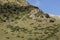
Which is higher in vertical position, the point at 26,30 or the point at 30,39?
the point at 26,30

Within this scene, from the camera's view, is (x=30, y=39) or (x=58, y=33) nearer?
(x=30, y=39)

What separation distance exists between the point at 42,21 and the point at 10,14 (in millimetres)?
5162

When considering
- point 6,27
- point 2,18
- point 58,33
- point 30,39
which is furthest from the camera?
point 2,18

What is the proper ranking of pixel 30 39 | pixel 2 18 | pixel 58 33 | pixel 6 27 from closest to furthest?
pixel 30 39 → pixel 58 33 → pixel 6 27 → pixel 2 18

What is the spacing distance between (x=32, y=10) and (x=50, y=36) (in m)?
8.65

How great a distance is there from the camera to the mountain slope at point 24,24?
1166 inches

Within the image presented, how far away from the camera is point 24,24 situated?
33.5 metres

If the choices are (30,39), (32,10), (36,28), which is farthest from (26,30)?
(32,10)

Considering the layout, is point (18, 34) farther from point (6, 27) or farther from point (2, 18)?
point (2, 18)

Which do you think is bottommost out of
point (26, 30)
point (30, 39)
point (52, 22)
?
point (30, 39)

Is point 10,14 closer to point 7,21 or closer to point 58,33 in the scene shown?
point 7,21

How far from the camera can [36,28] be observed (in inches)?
1267

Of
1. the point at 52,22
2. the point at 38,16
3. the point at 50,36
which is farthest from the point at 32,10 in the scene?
the point at 50,36

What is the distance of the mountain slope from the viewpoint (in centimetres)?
2961
